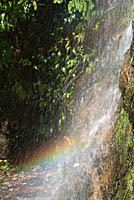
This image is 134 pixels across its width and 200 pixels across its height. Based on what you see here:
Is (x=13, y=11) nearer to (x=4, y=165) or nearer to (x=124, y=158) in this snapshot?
(x=4, y=165)

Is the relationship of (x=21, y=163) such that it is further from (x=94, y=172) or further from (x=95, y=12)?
(x=95, y=12)

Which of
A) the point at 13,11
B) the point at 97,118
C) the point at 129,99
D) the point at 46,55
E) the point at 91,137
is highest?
the point at 13,11

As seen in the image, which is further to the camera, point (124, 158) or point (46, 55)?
point (46, 55)

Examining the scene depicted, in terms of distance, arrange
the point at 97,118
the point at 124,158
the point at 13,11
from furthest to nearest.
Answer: the point at 13,11 → the point at 97,118 → the point at 124,158

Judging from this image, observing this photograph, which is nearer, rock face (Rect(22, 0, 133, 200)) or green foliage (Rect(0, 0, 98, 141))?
rock face (Rect(22, 0, 133, 200))

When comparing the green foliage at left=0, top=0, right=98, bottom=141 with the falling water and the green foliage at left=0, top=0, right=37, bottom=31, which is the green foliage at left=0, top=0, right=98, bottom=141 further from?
the falling water

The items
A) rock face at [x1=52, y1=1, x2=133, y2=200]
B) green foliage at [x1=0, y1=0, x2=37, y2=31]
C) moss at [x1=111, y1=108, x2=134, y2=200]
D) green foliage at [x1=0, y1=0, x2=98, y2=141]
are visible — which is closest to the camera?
moss at [x1=111, y1=108, x2=134, y2=200]

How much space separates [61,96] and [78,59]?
2.07ft

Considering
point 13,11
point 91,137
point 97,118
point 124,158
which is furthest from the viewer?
point 13,11

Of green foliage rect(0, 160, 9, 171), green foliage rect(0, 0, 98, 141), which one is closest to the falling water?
green foliage rect(0, 0, 98, 141)

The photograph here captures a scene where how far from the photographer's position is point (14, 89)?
13.5 feet

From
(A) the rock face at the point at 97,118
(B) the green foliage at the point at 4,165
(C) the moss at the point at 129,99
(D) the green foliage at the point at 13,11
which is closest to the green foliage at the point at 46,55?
(D) the green foliage at the point at 13,11

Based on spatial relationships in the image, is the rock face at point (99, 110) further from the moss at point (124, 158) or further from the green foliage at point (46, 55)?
the green foliage at point (46, 55)

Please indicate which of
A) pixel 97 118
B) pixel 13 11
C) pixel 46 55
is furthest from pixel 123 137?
pixel 13 11
